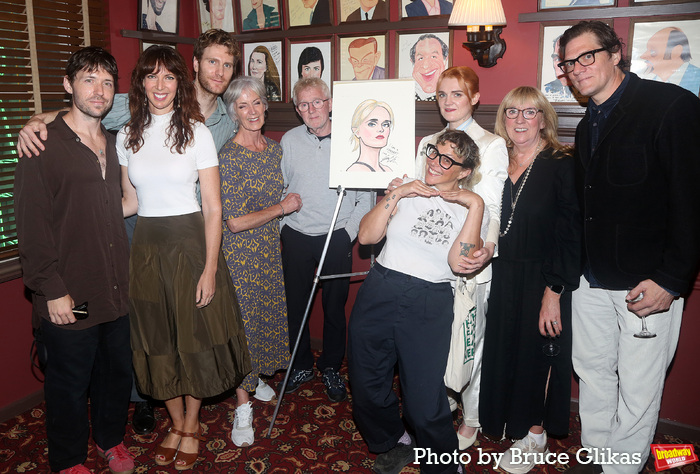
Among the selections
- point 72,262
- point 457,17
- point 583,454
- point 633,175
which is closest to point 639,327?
point 633,175

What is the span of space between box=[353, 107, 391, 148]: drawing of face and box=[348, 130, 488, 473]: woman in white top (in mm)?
449

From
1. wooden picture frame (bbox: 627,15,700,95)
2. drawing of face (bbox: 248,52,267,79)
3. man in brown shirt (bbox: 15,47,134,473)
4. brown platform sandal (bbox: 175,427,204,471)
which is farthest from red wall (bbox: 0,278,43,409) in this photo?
wooden picture frame (bbox: 627,15,700,95)

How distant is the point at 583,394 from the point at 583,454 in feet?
1.44

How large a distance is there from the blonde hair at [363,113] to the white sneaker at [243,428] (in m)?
1.56

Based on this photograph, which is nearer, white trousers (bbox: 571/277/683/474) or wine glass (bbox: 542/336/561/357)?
white trousers (bbox: 571/277/683/474)

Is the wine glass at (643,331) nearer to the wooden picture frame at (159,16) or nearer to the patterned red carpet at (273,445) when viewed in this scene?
the patterned red carpet at (273,445)

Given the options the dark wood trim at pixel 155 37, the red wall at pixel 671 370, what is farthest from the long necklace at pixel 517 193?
the dark wood trim at pixel 155 37

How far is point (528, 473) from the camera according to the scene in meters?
2.67

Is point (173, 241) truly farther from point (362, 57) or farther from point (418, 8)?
point (418, 8)

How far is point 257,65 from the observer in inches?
152

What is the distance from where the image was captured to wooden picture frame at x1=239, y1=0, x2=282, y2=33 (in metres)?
3.72

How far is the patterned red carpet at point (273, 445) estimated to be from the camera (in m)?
2.68

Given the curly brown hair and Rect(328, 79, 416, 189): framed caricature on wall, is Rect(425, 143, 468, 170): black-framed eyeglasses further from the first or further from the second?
the curly brown hair

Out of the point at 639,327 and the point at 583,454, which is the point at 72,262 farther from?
the point at 583,454
